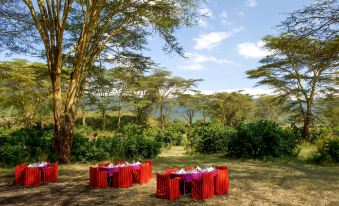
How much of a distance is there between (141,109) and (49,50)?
29.3m

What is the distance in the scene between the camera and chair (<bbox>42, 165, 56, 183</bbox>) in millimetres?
8359

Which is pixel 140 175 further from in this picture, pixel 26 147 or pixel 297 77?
pixel 297 77

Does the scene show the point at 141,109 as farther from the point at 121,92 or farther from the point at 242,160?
the point at 242,160

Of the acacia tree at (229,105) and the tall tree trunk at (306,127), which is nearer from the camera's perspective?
the tall tree trunk at (306,127)

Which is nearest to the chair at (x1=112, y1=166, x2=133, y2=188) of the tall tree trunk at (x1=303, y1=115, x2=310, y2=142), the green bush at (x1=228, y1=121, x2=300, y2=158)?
the green bush at (x1=228, y1=121, x2=300, y2=158)

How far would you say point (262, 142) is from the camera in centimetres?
1292

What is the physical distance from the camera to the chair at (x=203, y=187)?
6484 millimetres

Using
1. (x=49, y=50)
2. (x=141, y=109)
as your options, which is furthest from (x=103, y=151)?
(x=141, y=109)

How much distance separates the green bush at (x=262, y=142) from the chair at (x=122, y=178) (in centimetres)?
645

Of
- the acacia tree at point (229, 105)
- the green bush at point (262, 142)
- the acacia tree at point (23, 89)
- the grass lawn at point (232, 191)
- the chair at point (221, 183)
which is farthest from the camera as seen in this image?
the acacia tree at point (229, 105)

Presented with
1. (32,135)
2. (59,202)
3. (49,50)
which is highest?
(49,50)

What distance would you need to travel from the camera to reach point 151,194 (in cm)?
697

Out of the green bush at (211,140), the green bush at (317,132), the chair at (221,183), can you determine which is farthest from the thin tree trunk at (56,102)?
the green bush at (317,132)

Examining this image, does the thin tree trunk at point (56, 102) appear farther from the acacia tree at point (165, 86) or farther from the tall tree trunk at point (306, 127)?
the acacia tree at point (165, 86)
